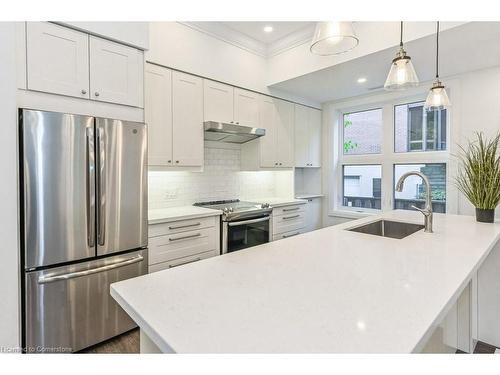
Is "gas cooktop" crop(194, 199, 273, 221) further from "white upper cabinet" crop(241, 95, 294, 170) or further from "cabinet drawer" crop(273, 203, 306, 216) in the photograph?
"white upper cabinet" crop(241, 95, 294, 170)

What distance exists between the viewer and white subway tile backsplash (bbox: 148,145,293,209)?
3.00 meters

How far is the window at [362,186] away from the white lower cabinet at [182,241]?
2477 millimetres

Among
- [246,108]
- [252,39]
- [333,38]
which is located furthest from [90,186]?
[252,39]

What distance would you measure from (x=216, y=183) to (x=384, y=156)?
2.36 m

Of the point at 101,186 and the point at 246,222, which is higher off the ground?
the point at 101,186

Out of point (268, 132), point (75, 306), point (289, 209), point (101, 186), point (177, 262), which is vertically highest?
point (268, 132)

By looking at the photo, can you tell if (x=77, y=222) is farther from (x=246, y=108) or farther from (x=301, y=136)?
(x=301, y=136)

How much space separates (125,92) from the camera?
2.21 meters

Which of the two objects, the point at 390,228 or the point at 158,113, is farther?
the point at 158,113

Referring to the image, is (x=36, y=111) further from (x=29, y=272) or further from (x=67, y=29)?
(x=29, y=272)

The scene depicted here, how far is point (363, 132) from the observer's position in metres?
4.13

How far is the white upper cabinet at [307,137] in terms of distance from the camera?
403 cm
